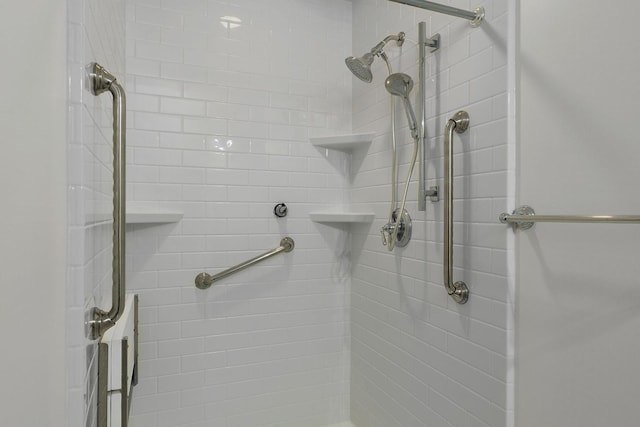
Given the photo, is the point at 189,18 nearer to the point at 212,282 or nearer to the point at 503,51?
the point at 212,282

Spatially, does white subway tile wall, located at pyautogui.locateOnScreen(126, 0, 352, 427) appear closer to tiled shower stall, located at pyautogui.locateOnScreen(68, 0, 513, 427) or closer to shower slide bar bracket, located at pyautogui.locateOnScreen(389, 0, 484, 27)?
tiled shower stall, located at pyautogui.locateOnScreen(68, 0, 513, 427)

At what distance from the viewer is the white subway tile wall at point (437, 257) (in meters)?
1.12

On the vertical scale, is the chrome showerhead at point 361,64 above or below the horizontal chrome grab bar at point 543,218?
above

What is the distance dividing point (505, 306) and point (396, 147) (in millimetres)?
821

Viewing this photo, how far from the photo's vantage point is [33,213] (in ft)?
1.97

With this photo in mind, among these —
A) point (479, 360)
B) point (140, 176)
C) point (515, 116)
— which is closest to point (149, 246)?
point (140, 176)

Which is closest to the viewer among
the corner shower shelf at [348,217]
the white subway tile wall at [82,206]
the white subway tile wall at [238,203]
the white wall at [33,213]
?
the white wall at [33,213]

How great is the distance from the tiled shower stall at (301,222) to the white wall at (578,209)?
2.4 inches

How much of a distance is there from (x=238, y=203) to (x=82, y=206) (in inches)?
42.2

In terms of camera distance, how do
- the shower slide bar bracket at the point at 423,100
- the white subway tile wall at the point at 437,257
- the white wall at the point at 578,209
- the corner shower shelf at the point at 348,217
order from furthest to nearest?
1. the corner shower shelf at the point at 348,217
2. the shower slide bar bracket at the point at 423,100
3. the white subway tile wall at the point at 437,257
4. the white wall at the point at 578,209

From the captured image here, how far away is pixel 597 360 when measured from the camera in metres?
0.89

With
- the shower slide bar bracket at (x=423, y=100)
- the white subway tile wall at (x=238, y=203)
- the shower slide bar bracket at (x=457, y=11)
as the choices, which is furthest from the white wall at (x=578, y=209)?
the white subway tile wall at (x=238, y=203)

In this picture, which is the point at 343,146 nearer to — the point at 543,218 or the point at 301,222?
the point at 301,222

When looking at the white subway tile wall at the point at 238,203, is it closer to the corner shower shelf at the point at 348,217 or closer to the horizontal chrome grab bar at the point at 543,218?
the corner shower shelf at the point at 348,217
